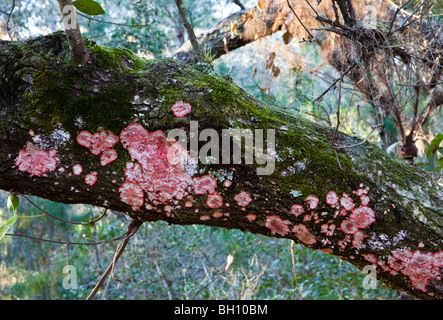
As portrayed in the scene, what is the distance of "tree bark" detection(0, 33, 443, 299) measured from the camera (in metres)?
0.84

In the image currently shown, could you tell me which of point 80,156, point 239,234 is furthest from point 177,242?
point 80,156

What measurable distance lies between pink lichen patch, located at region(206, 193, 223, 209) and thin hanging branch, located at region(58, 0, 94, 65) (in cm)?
46

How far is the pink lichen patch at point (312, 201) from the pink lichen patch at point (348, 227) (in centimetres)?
9

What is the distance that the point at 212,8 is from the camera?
468cm

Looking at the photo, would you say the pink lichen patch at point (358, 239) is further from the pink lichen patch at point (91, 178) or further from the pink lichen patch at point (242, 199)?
the pink lichen patch at point (91, 178)

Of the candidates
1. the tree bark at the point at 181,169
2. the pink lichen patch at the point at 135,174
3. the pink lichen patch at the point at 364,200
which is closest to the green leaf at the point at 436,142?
the tree bark at the point at 181,169

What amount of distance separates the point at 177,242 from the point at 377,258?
101 inches

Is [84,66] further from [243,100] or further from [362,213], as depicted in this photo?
[362,213]

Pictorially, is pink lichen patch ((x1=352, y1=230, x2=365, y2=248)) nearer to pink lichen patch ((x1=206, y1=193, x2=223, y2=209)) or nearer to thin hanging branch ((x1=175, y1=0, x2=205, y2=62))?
pink lichen patch ((x1=206, y1=193, x2=223, y2=209))

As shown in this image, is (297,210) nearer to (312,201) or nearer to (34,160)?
(312,201)

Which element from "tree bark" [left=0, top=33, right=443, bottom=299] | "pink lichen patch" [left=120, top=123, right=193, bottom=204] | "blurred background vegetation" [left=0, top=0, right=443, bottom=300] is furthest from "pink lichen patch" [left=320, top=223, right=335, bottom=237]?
"blurred background vegetation" [left=0, top=0, right=443, bottom=300]

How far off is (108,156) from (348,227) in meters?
0.63

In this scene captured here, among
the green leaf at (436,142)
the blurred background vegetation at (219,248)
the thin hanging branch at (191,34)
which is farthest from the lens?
the blurred background vegetation at (219,248)

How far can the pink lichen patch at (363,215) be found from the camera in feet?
2.84
